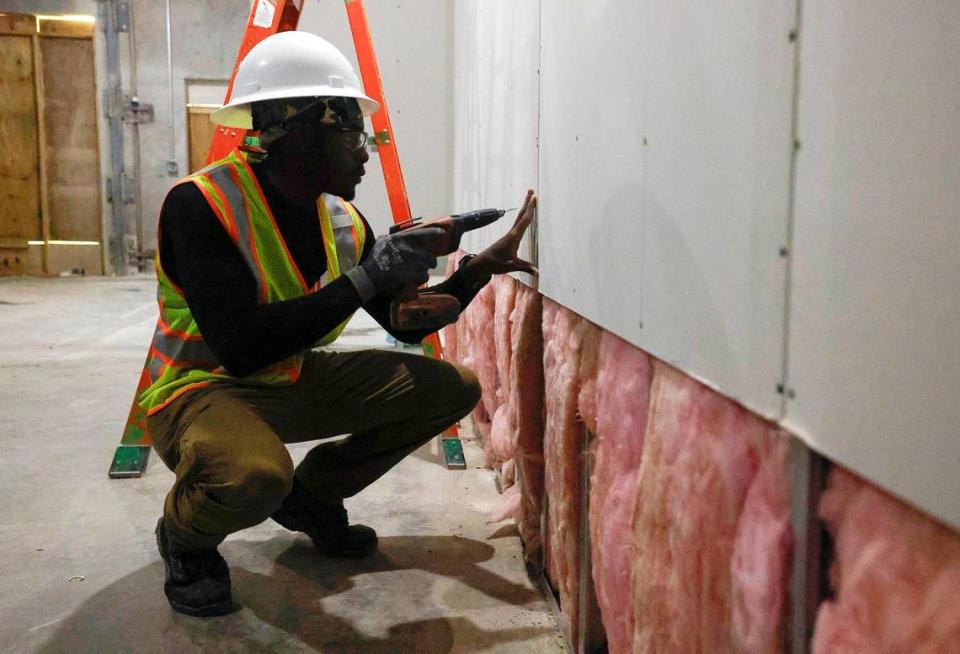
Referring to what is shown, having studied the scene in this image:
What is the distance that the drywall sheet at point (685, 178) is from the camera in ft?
2.52

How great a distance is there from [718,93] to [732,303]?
0.72ft

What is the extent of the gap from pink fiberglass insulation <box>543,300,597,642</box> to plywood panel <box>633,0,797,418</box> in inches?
18.9

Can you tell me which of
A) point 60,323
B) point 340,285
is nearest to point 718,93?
point 340,285

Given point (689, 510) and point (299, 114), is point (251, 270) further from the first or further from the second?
point (689, 510)

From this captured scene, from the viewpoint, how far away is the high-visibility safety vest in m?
1.70

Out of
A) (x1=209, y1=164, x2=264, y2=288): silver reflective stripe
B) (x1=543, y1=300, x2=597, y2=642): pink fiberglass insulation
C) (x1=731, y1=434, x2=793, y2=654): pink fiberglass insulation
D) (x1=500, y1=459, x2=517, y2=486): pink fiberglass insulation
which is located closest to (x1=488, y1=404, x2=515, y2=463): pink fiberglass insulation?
(x1=500, y1=459, x2=517, y2=486): pink fiberglass insulation

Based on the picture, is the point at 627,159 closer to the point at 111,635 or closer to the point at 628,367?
the point at 628,367

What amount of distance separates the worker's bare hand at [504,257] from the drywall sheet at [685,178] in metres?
0.27

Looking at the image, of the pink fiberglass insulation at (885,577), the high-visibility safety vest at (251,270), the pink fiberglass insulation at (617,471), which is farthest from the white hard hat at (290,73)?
the pink fiberglass insulation at (885,577)

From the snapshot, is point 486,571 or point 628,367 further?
point 486,571

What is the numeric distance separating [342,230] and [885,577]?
5.22 ft

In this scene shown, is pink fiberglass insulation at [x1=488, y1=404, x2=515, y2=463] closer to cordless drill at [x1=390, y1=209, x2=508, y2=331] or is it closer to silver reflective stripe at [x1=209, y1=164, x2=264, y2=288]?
cordless drill at [x1=390, y1=209, x2=508, y2=331]

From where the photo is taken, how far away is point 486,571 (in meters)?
1.96

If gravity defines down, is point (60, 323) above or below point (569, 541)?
below
